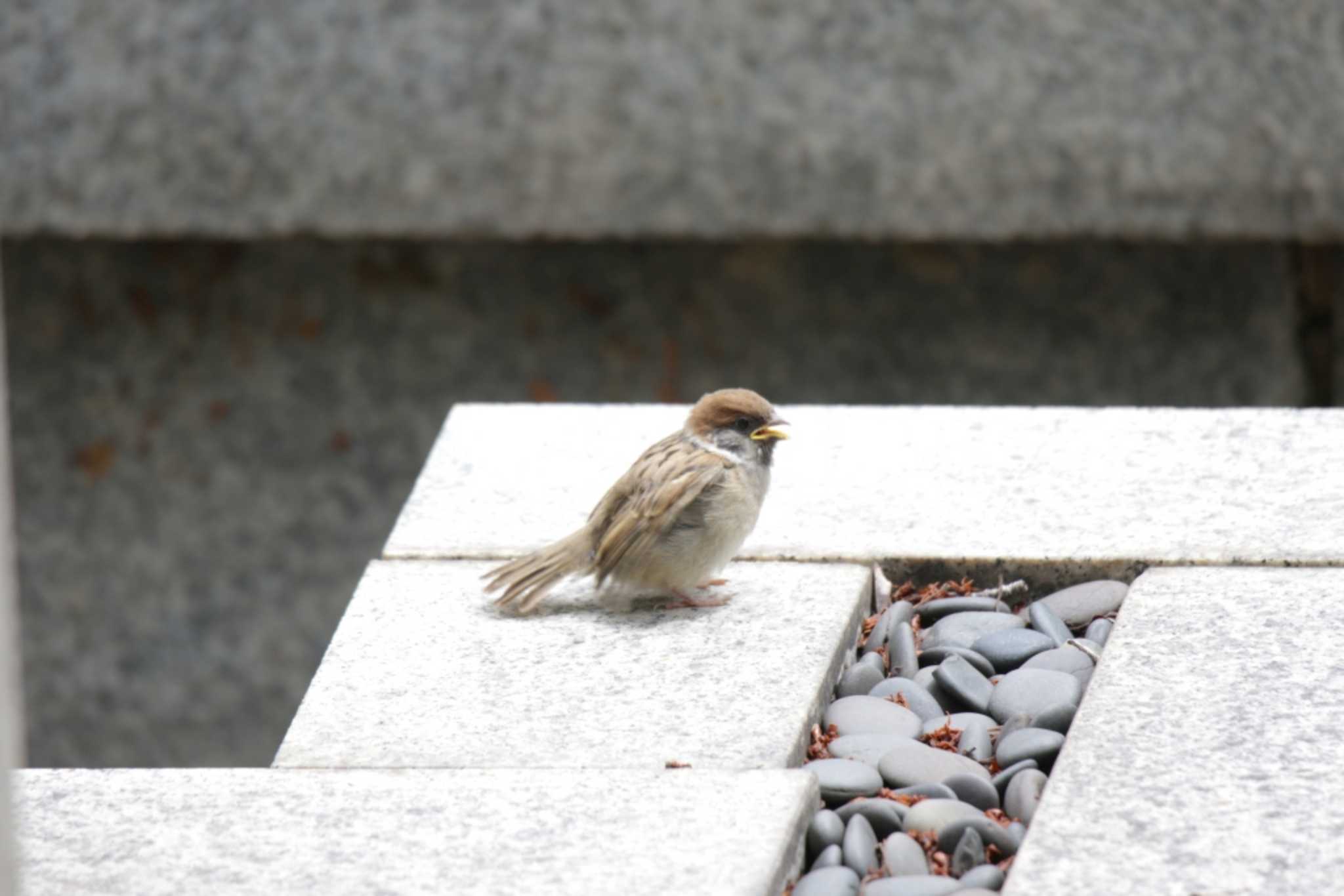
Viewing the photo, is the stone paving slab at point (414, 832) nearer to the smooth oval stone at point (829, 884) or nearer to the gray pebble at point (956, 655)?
the smooth oval stone at point (829, 884)

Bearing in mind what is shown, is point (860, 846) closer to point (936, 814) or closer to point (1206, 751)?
point (936, 814)

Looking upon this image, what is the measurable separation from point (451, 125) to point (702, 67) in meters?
0.65

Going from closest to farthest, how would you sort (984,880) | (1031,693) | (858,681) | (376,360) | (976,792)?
1. (984,880)
2. (976,792)
3. (1031,693)
4. (858,681)
5. (376,360)

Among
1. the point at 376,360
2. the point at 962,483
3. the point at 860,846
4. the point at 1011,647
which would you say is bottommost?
the point at 376,360

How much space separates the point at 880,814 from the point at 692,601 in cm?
70

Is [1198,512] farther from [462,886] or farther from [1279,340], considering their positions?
[1279,340]

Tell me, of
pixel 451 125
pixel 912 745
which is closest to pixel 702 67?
pixel 451 125

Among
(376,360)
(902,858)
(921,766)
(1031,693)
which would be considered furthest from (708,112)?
(902,858)

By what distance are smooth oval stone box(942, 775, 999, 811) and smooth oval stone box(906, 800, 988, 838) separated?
Result: 0.03 m

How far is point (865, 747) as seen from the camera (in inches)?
91.1

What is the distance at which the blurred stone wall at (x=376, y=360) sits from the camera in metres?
4.98

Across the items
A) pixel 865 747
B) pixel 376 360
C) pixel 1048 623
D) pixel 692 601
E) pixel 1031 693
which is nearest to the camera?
pixel 865 747

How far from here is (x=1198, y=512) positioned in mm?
2934

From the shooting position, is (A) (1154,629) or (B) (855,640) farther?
(B) (855,640)
